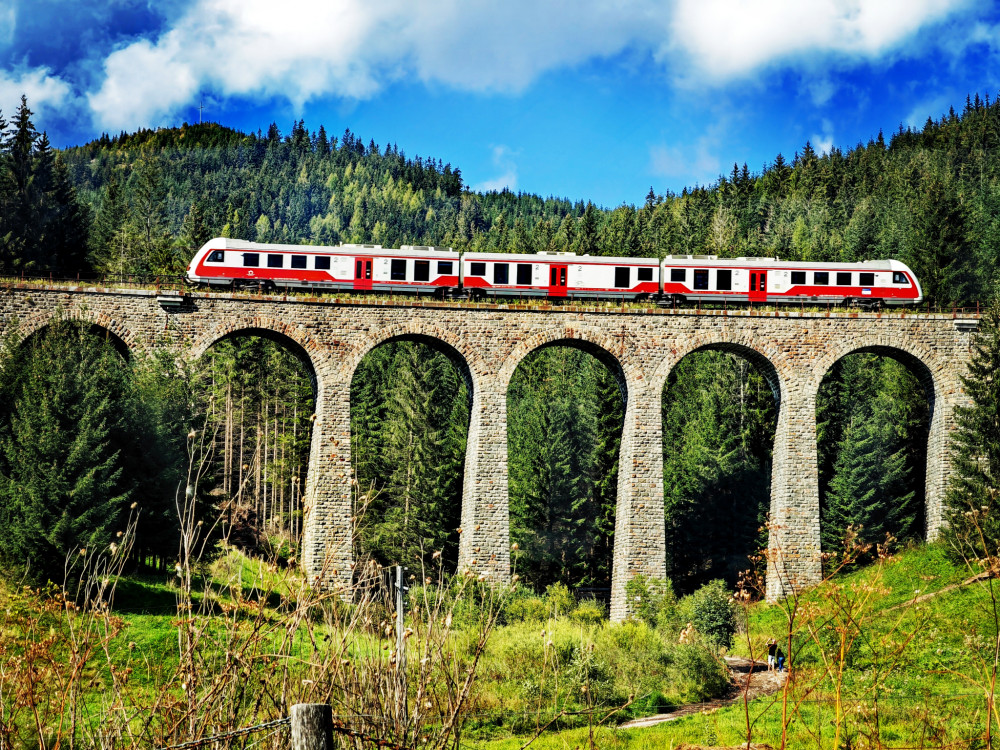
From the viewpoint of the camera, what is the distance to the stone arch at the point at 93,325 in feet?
117

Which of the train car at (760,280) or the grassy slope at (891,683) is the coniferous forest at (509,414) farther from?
the train car at (760,280)

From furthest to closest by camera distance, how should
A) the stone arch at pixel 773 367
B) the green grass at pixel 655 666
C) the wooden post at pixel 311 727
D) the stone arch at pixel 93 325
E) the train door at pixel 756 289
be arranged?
1. the train door at pixel 756 289
2. the stone arch at pixel 773 367
3. the stone arch at pixel 93 325
4. the green grass at pixel 655 666
5. the wooden post at pixel 311 727

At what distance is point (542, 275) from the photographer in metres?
40.0

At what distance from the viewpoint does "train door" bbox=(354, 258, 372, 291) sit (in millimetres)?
39188

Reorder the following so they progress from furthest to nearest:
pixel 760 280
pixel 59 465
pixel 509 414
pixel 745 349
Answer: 1. pixel 509 414
2. pixel 760 280
3. pixel 745 349
4. pixel 59 465

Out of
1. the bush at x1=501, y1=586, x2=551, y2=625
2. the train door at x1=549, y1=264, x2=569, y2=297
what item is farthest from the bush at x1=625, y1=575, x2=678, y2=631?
the train door at x1=549, y1=264, x2=569, y2=297

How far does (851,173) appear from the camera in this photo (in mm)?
120250

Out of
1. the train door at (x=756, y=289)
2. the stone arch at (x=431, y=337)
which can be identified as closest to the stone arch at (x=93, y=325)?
the stone arch at (x=431, y=337)

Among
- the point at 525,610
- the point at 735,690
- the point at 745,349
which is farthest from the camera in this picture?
the point at 745,349

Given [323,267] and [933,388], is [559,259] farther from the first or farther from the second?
[933,388]

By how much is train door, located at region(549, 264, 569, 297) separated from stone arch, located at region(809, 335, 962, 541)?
11850mm

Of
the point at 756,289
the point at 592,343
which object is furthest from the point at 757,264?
the point at 592,343

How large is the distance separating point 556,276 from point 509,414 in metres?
23.1

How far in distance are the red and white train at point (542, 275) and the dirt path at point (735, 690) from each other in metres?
16.5
